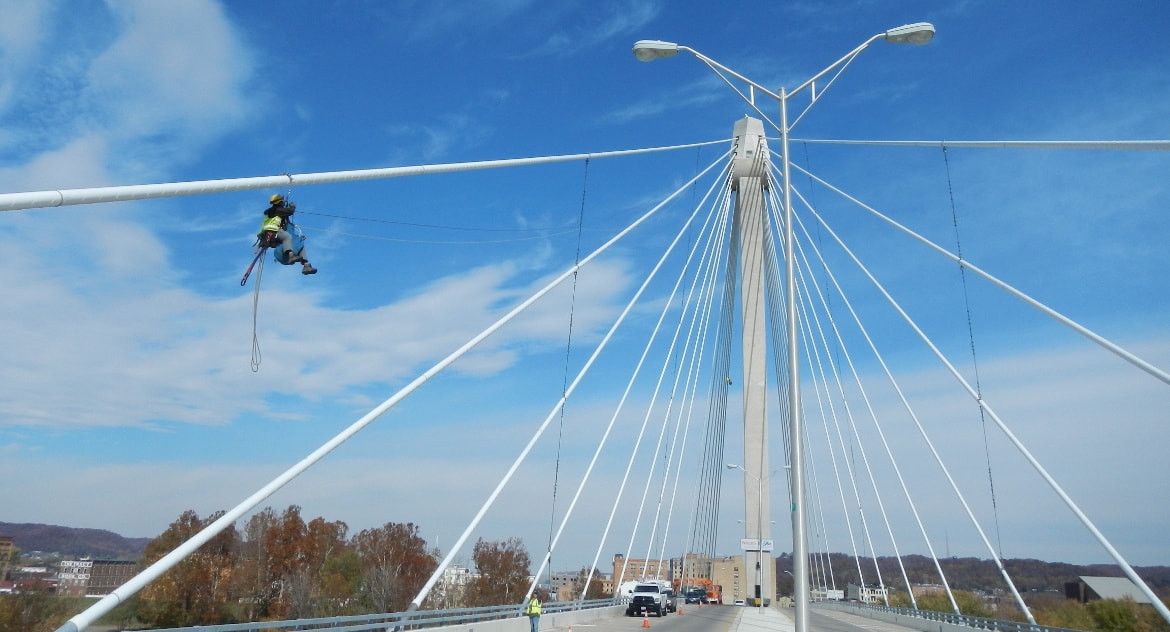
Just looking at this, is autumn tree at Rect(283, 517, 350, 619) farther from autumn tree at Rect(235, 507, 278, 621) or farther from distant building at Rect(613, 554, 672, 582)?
distant building at Rect(613, 554, 672, 582)

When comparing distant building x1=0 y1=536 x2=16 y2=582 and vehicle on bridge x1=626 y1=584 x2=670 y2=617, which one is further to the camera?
vehicle on bridge x1=626 y1=584 x2=670 y2=617

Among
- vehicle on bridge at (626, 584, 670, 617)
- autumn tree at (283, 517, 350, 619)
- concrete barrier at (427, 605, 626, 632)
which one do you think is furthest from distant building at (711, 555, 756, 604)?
concrete barrier at (427, 605, 626, 632)

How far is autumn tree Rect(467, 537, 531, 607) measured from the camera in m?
76.9

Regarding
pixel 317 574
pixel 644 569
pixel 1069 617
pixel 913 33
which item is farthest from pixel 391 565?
pixel 913 33

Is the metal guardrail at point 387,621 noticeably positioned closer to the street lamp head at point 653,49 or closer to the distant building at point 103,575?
the distant building at point 103,575

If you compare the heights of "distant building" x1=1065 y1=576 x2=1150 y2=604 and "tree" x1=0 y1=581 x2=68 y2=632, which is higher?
"distant building" x1=1065 y1=576 x2=1150 y2=604

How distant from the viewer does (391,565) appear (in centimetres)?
7031

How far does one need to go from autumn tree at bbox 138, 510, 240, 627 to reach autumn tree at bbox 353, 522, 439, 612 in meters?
13.5

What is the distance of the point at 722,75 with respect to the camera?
19.9 metres

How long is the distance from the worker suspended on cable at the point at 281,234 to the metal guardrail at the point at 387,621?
517cm

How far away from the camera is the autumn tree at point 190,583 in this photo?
26.7 m

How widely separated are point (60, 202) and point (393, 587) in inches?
2223

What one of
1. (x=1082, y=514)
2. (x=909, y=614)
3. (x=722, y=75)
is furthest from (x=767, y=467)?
(x=722, y=75)

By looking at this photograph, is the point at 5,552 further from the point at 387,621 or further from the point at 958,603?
the point at 958,603
